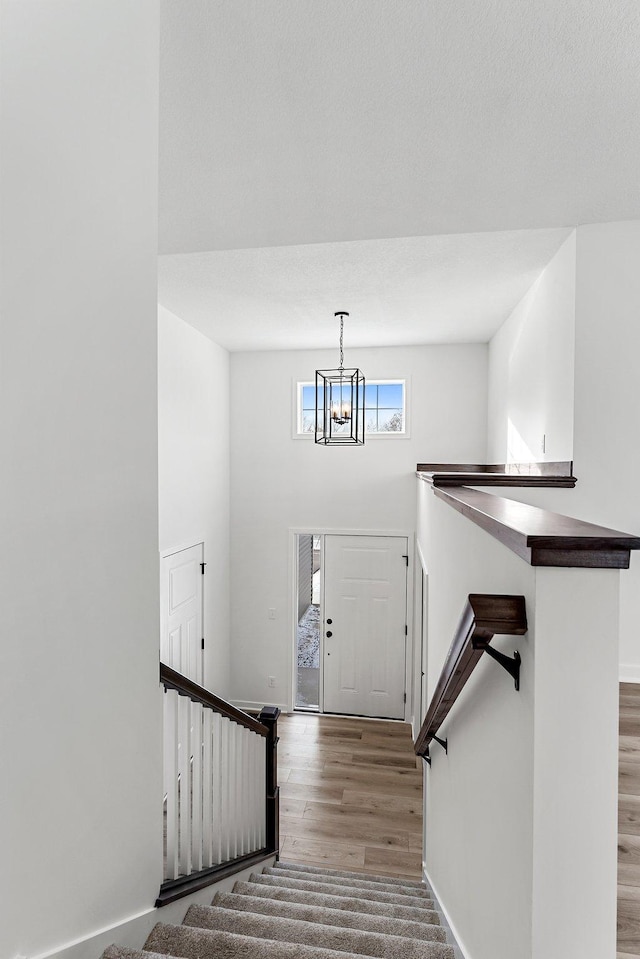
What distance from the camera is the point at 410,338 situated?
5.12 meters

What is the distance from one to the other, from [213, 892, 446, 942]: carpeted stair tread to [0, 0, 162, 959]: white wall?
2.74 feet

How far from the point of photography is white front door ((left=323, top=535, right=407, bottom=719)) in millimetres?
5520

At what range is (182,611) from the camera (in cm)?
459

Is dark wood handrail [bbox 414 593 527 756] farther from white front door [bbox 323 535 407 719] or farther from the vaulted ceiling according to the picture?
white front door [bbox 323 535 407 719]

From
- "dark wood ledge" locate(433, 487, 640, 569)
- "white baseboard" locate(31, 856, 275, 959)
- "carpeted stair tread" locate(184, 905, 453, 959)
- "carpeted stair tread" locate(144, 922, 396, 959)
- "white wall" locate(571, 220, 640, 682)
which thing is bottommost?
"carpeted stair tread" locate(184, 905, 453, 959)

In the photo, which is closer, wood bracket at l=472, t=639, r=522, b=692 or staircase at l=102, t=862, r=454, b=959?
wood bracket at l=472, t=639, r=522, b=692

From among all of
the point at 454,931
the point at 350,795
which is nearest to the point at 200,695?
the point at 454,931

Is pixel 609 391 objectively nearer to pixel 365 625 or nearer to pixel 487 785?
pixel 487 785

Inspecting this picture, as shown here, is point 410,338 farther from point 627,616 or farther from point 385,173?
point 627,616

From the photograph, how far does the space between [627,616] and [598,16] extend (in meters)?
2.46

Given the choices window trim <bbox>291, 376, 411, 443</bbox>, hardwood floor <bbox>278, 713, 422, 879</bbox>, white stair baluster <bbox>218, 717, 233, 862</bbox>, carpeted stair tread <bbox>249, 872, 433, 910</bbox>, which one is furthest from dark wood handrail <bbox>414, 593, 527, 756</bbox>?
window trim <bbox>291, 376, 411, 443</bbox>

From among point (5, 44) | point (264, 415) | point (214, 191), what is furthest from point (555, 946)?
point (264, 415)

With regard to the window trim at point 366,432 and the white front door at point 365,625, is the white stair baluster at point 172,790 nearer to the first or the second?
the white front door at point 365,625

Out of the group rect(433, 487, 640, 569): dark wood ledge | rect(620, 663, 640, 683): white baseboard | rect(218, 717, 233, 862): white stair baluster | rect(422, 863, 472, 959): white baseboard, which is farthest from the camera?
rect(620, 663, 640, 683): white baseboard
